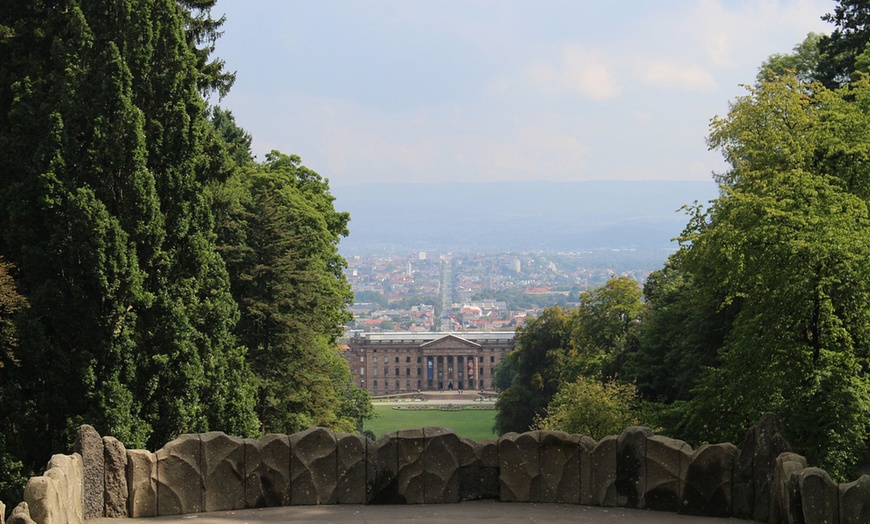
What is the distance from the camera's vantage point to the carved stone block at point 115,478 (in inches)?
688

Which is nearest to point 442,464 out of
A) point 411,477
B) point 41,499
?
point 411,477

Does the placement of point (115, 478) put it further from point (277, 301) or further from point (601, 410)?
point (601, 410)

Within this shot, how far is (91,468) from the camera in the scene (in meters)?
17.3

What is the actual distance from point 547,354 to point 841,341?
4686 centimetres

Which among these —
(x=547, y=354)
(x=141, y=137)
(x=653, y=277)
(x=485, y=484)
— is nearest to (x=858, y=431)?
(x=485, y=484)

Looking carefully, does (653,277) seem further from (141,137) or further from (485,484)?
(485,484)

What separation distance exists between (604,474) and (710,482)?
1546mm

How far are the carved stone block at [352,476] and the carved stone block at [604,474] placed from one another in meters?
3.42

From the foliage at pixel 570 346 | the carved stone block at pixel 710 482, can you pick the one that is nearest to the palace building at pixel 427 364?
the foliage at pixel 570 346

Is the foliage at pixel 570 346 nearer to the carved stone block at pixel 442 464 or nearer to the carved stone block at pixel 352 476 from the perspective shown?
the carved stone block at pixel 442 464

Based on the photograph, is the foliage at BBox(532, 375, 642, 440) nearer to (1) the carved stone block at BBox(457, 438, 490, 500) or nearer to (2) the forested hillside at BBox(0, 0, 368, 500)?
(2) the forested hillside at BBox(0, 0, 368, 500)

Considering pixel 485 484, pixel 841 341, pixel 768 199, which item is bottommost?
pixel 485 484

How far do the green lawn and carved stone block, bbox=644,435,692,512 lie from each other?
9096 centimetres

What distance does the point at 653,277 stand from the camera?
5666cm
